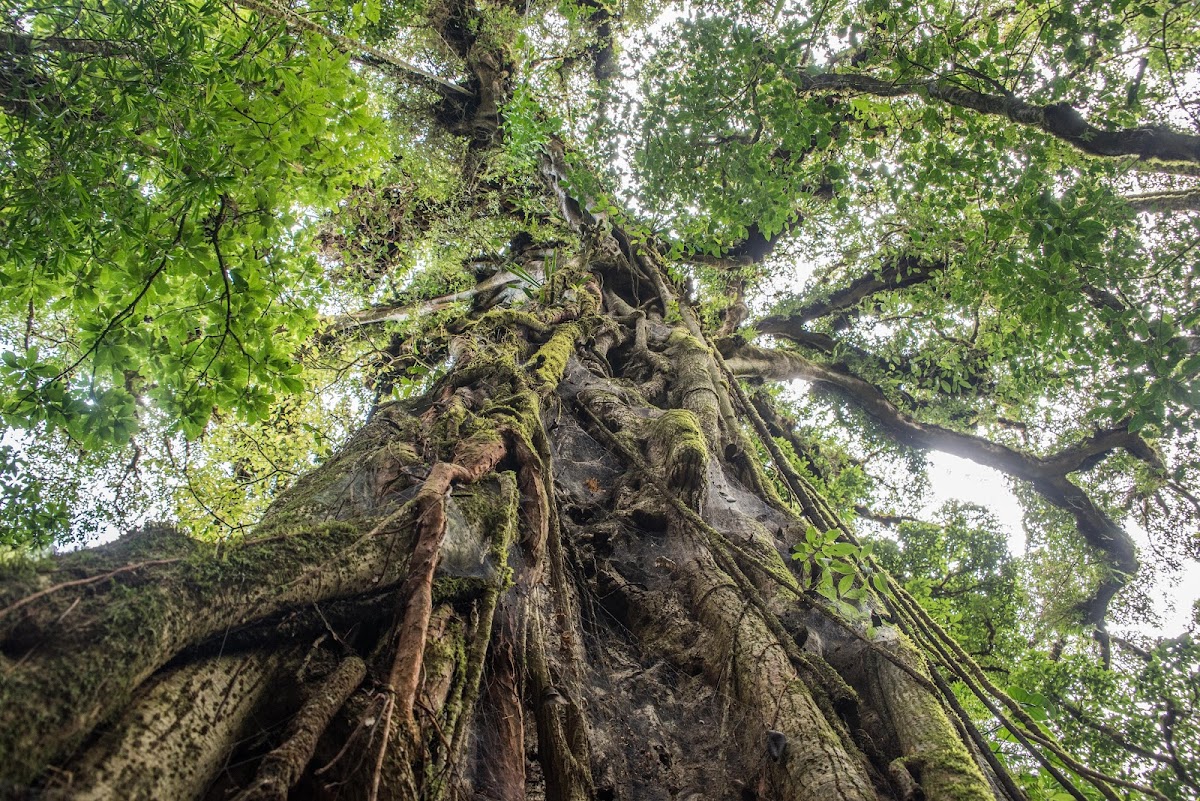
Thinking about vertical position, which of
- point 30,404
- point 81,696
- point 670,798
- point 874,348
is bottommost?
point 81,696

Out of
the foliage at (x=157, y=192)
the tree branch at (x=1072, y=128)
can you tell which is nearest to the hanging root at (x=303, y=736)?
the foliage at (x=157, y=192)

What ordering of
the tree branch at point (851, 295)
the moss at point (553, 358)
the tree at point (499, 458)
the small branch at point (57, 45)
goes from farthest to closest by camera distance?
the tree branch at point (851, 295)
the moss at point (553, 358)
the small branch at point (57, 45)
the tree at point (499, 458)

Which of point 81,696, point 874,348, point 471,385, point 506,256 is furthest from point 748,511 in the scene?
point 874,348

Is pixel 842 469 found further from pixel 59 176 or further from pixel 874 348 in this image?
pixel 59 176

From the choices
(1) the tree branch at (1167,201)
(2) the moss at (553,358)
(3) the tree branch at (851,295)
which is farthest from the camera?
(3) the tree branch at (851,295)

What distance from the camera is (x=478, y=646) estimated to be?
2008mm

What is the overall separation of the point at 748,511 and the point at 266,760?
3.37m

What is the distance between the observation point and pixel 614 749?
238cm

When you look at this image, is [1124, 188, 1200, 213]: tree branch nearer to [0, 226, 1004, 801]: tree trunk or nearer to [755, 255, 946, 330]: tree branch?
[755, 255, 946, 330]: tree branch

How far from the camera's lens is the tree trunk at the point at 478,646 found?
124cm

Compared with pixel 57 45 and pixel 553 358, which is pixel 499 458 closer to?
pixel 553 358

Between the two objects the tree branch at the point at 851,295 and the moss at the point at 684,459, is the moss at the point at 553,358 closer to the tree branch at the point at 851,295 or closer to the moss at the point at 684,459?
the moss at the point at 684,459

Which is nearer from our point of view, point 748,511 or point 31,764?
point 31,764

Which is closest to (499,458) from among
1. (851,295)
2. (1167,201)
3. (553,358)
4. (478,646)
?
(478,646)
